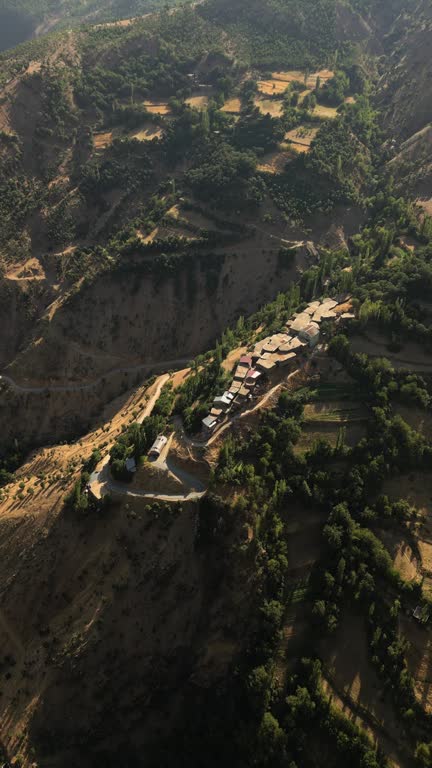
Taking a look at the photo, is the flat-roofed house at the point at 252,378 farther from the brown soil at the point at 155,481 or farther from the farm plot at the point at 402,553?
the farm plot at the point at 402,553

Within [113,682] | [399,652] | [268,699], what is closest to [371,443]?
[399,652]

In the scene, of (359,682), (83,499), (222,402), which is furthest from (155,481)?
(359,682)

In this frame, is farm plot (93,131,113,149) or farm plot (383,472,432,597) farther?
farm plot (93,131,113,149)

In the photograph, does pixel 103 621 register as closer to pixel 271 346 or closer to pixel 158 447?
pixel 158 447

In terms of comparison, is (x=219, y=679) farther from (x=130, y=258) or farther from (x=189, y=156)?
(x=189, y=156)

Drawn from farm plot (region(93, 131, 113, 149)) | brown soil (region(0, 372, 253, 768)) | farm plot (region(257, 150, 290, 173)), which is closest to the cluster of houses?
brown soil (region(0, 372, 253, 768))

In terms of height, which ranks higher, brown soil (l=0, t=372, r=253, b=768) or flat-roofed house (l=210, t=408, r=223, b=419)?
flat-roofed house (l=210, t=408, r=223, b=419)

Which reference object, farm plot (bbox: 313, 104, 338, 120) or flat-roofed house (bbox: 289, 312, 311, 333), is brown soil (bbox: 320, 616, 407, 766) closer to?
flat-roofed house (bbox: 289, 312, 311, 333)

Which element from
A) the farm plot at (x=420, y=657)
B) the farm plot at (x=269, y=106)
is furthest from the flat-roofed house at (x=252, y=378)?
the farm plot at (x=269, y=106)
